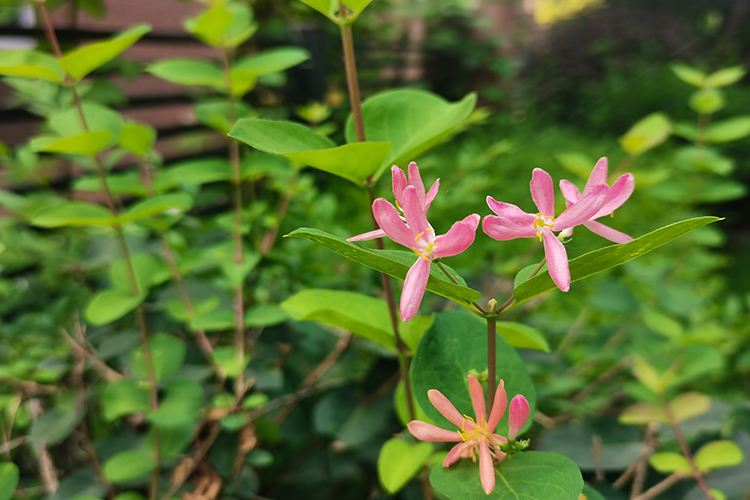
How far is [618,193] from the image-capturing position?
21 centimetres

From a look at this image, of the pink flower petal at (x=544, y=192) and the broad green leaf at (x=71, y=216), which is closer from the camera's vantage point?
the pink flower petal at (x=544, y=192)

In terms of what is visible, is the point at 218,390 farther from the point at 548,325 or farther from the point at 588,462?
the point at 548,325

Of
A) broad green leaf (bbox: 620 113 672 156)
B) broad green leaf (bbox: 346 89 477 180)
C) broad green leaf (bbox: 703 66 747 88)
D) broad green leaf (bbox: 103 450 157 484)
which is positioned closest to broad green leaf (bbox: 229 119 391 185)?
broad green leaf (bbox: 346 89 477 180)

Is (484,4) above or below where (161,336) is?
above

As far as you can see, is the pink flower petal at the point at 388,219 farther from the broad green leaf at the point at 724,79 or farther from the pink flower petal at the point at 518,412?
the broad green leaf at the point at 724,79

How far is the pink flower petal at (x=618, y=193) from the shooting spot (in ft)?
0.67

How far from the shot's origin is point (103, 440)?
0.53 meters

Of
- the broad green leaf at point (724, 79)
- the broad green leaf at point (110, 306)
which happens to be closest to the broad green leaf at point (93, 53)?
the broad green leaf at point (110, 306)

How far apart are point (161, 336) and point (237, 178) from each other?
0.20 meters

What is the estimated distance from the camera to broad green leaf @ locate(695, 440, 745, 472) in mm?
415

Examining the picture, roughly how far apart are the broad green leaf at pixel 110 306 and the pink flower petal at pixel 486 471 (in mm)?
387

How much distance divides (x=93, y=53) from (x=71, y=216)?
0.15 meters

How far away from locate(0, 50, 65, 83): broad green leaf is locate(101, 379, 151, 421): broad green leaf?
1.00 feet

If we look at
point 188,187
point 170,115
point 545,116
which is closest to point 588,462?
point 188,187
